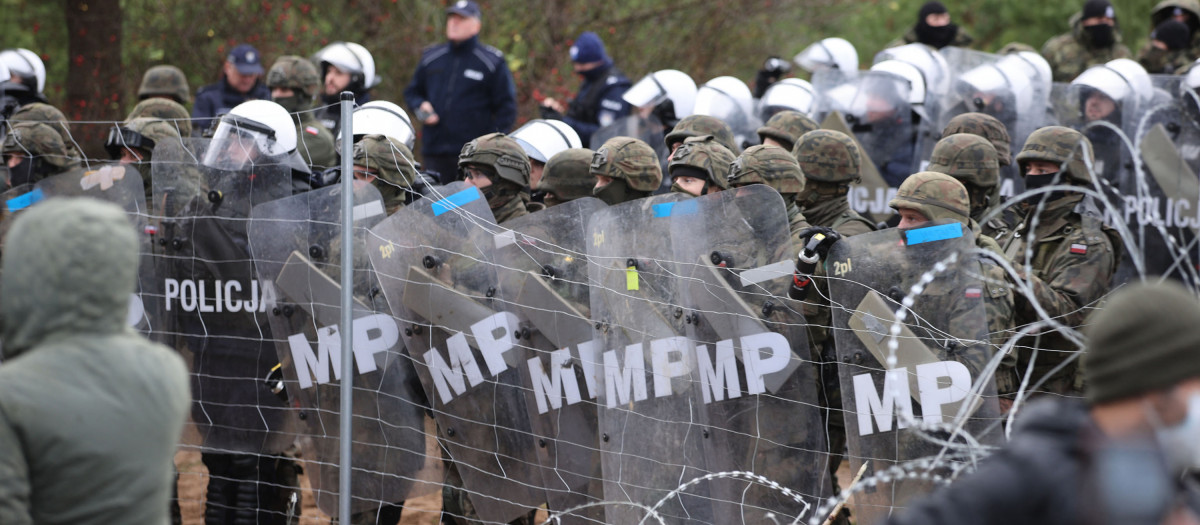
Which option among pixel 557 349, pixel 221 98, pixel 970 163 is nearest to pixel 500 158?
pixel 557 349

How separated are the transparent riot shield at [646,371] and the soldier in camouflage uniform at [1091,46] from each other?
6.22 m

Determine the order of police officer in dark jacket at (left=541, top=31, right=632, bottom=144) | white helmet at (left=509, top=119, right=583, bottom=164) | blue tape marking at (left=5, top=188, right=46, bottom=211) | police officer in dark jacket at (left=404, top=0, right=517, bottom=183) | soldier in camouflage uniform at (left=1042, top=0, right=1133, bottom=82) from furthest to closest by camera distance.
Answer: soldier in camouflage uniform at (left=1042, top=0, right=1133, bottom=82) → police officer in dark jacket at (left=404, top=0, right=517, bottom=183) → police officer in dark jacket at (left=541, top=31, right=632, bottom=144) → white helmet at (left=509, top=119, right=583, bottom=164) → blue tape marking at (left=5, top=188, right=46, bottom=211)

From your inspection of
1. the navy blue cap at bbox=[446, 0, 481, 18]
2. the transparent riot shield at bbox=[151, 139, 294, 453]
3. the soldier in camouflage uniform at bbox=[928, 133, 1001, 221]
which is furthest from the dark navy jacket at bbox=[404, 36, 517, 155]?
the soldier in camouflage uniform at bbox=[928, 133, 1001, 221]

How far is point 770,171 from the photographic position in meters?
4.98

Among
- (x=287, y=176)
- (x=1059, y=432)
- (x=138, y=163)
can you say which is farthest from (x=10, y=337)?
(x=138, y=163)

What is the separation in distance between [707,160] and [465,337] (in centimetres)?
134

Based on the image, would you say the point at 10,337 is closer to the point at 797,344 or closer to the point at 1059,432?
the point at 1059,432

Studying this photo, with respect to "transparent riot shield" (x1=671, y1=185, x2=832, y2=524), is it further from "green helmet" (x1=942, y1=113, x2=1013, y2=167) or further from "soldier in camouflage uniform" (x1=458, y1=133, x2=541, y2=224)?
"green helmet" (x1=942, y1=113, x2=1013, y2=167)

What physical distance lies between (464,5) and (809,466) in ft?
18.2

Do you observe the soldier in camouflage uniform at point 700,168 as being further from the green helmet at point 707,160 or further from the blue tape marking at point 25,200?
the blue tape marking at point 25,200

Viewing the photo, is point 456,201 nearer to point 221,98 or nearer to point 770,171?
point 770,171

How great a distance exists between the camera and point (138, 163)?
211 inches

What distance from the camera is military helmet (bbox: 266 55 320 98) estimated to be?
7.76 metres

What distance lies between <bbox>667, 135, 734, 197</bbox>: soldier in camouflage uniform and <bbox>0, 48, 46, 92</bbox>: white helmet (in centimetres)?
610
